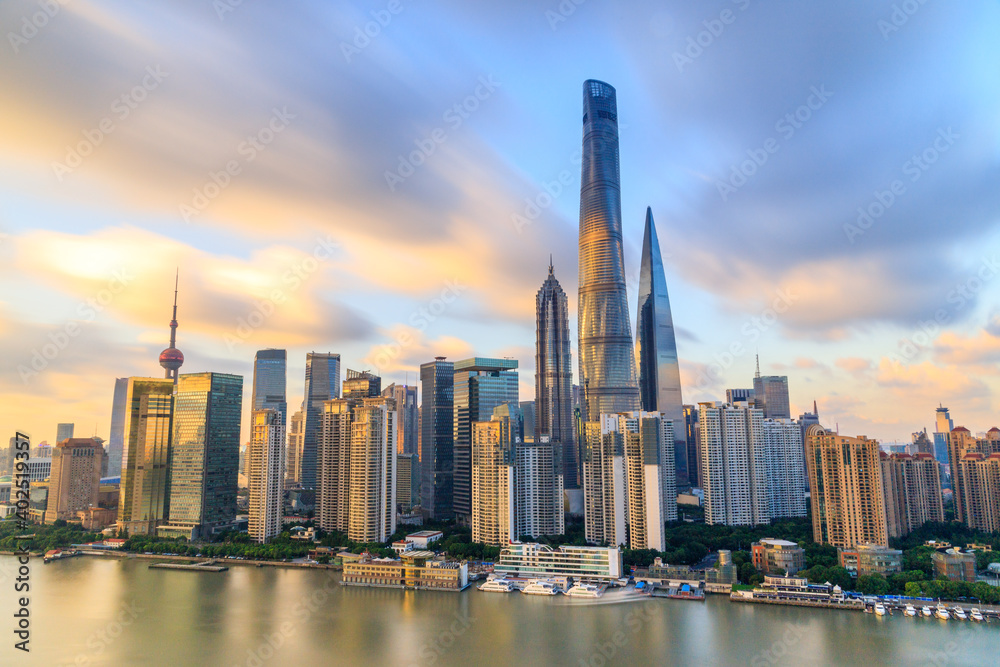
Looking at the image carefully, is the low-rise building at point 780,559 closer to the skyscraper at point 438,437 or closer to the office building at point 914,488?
the office building at point 914,488

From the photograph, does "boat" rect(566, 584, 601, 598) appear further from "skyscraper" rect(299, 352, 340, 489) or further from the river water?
"skyscraper" rect(299, 352, 340, 489)

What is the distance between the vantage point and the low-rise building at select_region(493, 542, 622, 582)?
70.2 ft

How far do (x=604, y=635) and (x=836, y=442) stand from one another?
1410cm

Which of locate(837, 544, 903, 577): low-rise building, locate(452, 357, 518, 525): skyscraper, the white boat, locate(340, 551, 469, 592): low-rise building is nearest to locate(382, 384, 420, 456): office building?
locate(452, 357, 518, 525): skyscraper

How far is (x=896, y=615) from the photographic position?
17.2 meters

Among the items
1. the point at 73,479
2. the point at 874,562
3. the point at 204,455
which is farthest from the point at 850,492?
the point at 73,479

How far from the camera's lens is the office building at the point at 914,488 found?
26.9 meters

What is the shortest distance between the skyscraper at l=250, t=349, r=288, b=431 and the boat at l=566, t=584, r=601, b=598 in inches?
1612

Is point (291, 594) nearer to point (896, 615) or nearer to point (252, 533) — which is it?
point (252, 533)

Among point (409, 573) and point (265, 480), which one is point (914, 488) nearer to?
point (409, 573)

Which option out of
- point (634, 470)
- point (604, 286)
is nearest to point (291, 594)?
point (634, 470)

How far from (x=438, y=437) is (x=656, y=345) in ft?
84.7

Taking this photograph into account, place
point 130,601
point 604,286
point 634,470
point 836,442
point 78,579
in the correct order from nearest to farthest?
point 130,601 < point 78,579 < point 836,442 < point 634,470 < point 604,286

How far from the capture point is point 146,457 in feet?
104
